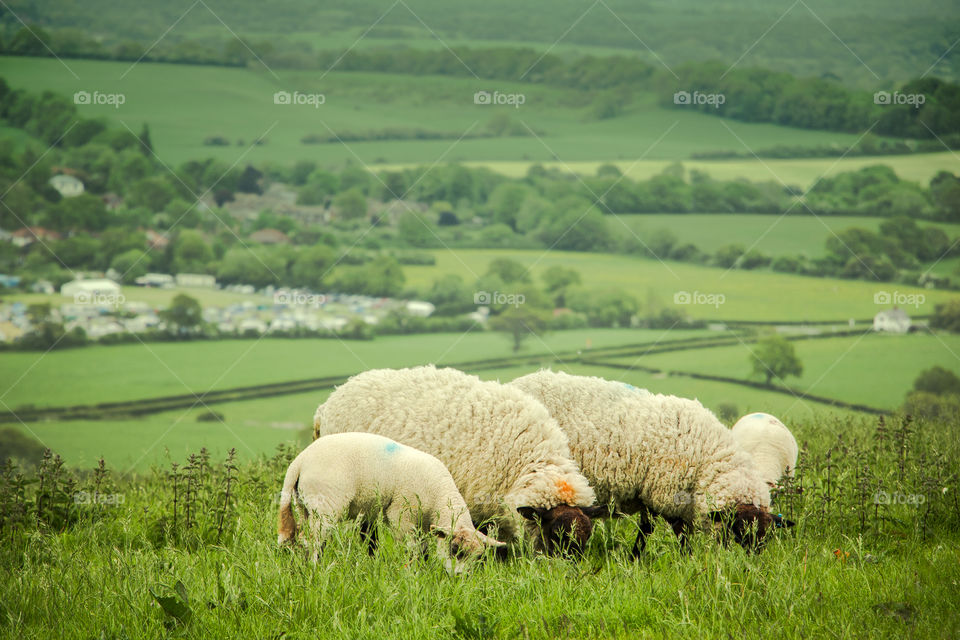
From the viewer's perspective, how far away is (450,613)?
443 centimetres

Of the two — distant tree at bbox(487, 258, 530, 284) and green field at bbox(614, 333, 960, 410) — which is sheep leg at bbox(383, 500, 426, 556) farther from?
distant tree at bbox(487, 258, 530, 284)

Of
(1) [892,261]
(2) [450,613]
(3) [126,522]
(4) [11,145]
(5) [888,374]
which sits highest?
(4) [11,145]

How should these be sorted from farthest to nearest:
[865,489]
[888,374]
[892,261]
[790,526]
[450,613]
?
[892,261]
[888,374]
[865,489]
[790,526]
[450,613]

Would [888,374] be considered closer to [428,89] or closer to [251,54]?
[428,89]

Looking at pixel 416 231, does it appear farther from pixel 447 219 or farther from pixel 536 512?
pixel 536 512

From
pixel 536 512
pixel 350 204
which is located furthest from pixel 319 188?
pixel 536 512

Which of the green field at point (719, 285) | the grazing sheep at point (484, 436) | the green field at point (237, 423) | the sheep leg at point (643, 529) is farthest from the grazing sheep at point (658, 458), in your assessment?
the green field at point (719, 285)

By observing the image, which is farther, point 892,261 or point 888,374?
point 892,261

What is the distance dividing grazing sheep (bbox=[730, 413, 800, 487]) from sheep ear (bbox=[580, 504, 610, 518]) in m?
1.29

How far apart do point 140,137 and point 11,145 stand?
2768 millimetres

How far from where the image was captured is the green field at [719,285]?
20.6m

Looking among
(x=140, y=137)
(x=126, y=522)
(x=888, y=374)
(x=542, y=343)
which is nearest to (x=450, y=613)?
(x=126, y=522)

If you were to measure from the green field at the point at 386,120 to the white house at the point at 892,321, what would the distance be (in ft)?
13.6

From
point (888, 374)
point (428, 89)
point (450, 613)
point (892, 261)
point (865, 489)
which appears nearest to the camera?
point (450, 613)
